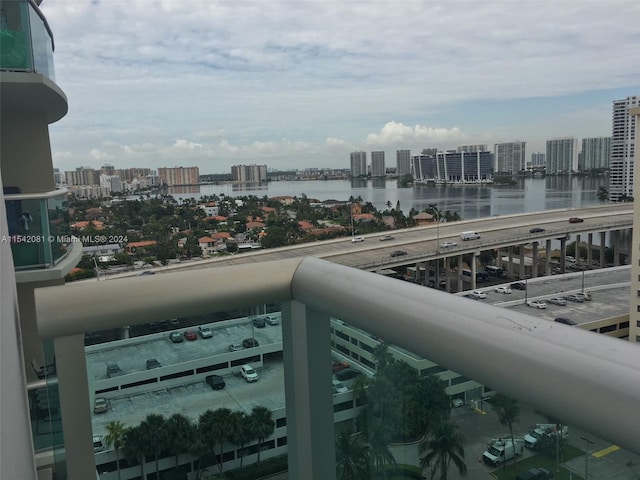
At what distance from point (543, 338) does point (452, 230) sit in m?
16.9

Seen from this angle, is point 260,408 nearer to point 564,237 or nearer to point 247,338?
point 247,338

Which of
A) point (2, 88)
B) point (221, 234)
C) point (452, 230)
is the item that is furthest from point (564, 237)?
point (2, 88)

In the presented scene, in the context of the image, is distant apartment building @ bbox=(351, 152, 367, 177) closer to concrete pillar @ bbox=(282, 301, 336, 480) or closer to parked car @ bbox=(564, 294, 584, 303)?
parked car @ bbox=(564, 294, 584, 303)

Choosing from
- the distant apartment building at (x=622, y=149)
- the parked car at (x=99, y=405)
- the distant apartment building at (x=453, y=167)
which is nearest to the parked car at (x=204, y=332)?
the parked car at (x=99, y=405)

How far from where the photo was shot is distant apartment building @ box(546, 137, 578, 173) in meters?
22.9

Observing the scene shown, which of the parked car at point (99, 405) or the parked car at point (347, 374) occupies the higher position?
the parked car at point (347, 374)

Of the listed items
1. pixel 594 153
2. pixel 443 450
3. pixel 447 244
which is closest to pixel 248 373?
pixel 443 450

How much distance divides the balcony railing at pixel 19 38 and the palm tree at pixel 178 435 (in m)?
1.13

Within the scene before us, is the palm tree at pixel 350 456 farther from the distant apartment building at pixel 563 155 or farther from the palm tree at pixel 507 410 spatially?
the distant apartment building at pixel 563 155

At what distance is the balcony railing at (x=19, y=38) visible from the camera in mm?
1265

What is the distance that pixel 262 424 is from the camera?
61 cm

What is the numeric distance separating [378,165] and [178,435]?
2679 cm

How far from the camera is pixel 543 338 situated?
29 cm

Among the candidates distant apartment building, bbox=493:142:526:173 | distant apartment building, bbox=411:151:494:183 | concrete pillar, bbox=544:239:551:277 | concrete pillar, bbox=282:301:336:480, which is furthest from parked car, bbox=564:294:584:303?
distant apartment building, bbox=493:142:526:173
